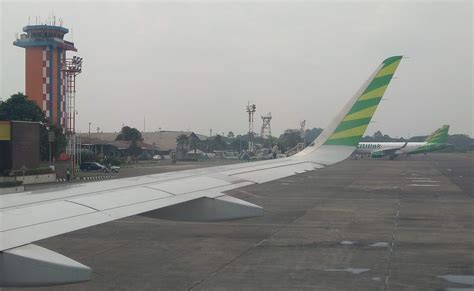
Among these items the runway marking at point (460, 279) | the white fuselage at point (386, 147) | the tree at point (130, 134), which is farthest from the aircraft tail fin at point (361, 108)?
the tree at point (130, 134)

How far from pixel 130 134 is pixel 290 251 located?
8340 centimetres

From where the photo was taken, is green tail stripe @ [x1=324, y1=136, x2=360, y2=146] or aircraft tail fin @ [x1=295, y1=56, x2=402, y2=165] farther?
green tail stripe @ [x1=324, y1=136, x2=360, y2=146]

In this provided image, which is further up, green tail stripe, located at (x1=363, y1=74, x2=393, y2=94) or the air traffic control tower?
the air traffic control tower

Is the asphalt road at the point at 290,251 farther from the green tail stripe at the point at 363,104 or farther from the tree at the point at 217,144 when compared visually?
the tree at the point at 217,144

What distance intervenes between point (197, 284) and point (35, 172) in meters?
26.7

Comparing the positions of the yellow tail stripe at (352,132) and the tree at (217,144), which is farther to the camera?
the tree at (217,144)

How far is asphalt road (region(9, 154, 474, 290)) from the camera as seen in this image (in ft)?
27.0

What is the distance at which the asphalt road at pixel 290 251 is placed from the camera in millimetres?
8227

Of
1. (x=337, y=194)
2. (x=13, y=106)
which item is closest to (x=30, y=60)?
(x=13, y=106)

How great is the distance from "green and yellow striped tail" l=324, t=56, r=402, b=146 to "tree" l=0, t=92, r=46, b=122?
41.4 meters

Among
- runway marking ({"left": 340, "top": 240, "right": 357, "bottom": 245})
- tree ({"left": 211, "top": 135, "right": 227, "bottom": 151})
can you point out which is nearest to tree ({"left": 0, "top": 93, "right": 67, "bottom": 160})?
runway marking ({"left": 340, "top": 240, "right": 357, "bottom": 245})

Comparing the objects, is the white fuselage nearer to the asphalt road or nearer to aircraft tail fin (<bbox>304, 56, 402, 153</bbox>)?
the asphalt road

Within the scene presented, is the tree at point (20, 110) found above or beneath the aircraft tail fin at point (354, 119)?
above

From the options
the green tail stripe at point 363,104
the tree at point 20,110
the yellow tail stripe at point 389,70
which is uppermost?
the tree at point 20,110
